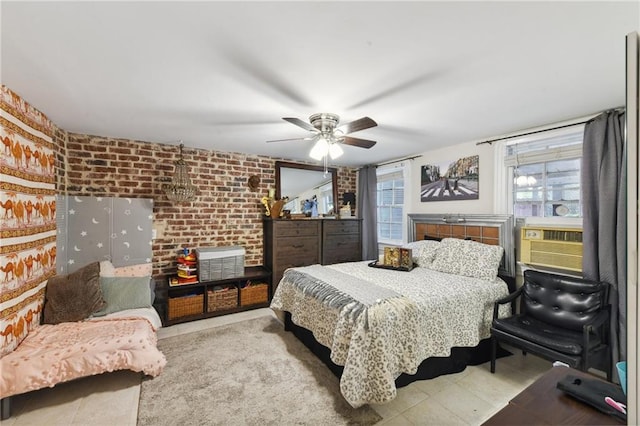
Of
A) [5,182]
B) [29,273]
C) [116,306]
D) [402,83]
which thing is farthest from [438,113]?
[29,273]

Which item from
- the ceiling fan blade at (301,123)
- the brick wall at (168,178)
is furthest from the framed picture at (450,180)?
the brick wall at (168,178)

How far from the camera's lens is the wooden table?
962 mm

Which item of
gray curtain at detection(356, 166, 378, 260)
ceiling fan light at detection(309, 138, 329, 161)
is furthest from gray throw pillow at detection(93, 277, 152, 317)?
gray curtain at detection(356, 166, 378, 260)

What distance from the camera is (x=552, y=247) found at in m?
2.67

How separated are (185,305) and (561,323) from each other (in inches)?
158

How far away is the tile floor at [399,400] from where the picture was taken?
6.06ft

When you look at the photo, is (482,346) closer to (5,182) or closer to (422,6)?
(422,6)

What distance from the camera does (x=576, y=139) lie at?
8.67ft

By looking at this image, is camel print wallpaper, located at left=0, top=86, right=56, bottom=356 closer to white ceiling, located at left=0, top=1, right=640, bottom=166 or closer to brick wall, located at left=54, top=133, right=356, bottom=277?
white ceiling, located at left=0, top=1, right=640, bottom=166

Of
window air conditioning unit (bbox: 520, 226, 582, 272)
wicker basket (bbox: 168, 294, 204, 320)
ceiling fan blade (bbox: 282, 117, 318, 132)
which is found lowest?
wicker basket (bbox: 168, 294, 204, 320)

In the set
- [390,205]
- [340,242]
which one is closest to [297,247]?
[340,242]

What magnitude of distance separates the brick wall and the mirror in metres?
0.19

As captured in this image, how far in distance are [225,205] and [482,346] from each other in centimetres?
367

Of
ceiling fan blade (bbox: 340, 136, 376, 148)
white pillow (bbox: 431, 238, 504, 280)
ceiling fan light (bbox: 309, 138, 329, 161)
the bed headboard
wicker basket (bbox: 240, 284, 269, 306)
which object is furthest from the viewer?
wicker basket (bbox: 240, 284, 269, 306)
